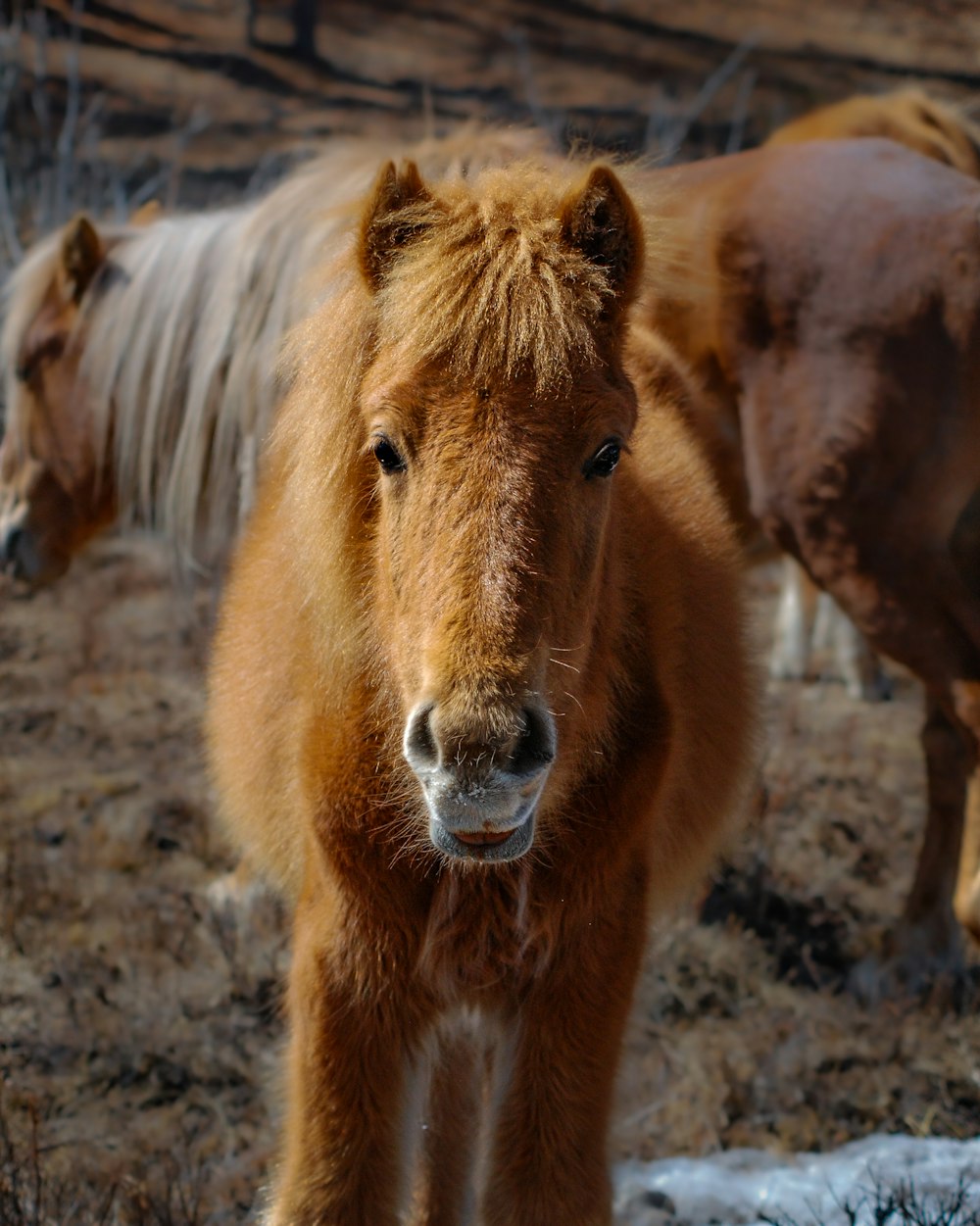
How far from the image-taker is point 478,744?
155 centimetres

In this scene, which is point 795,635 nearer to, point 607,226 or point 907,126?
point 907,126

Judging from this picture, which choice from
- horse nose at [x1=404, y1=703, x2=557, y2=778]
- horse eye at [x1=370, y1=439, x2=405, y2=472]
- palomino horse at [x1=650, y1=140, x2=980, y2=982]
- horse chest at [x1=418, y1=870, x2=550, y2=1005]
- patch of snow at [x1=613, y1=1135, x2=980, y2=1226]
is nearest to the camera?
horse nose at [x1=404, y1=703, x2=557, y2=778]

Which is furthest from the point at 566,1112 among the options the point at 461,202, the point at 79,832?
the point at 79,832

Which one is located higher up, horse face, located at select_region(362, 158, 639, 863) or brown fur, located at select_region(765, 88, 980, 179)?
brown fur, located at select_region(765, 88, 980, 179)

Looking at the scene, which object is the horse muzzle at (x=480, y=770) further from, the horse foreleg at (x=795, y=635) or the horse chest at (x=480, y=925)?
the horse foreleg at (x=795, y=635)

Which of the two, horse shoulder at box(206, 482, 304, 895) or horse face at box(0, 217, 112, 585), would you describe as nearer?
horse shoulder at box(206, 482, 304, 895)

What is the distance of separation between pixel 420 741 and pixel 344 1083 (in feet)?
2.72

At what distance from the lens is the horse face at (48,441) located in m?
4.66

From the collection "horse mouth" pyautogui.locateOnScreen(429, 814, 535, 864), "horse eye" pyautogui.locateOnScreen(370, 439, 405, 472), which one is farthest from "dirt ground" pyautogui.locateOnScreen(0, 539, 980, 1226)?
"horse eye" pyautogui.locateOnScreen(370, 439, 405, 472)

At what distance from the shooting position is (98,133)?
8.68 m

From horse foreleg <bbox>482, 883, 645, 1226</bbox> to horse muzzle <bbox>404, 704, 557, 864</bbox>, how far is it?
0.56 m

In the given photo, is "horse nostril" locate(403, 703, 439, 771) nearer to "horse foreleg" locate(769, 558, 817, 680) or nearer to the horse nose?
the horse nose

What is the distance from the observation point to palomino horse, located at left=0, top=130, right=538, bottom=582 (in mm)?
4121

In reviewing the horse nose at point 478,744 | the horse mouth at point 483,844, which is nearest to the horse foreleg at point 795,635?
the horse mouth at point 483,844
